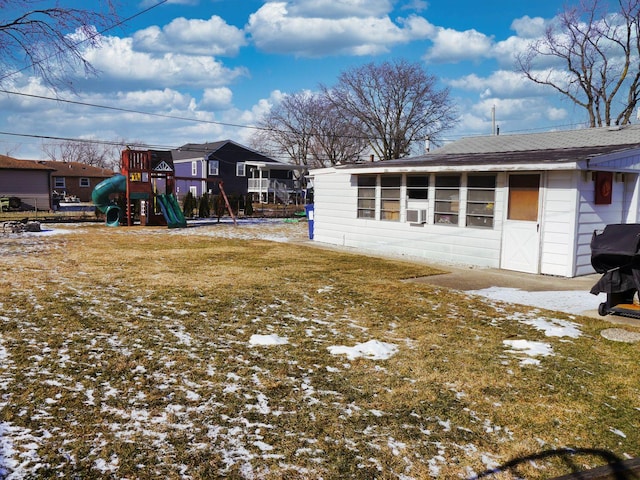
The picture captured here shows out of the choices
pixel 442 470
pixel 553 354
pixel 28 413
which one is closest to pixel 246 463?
pixel 442 470

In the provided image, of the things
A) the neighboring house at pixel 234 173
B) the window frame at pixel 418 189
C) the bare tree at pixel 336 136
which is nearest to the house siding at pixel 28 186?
the neighboring house at pixel 234 173

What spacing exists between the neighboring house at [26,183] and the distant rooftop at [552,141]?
1263 inches

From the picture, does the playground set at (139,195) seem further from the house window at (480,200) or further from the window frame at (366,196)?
the house window at (480,200)

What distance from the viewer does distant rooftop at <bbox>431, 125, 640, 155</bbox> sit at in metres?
14.8

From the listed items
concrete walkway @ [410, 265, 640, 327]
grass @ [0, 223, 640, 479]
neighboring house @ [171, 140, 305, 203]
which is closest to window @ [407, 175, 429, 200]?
concrete walkway @ [410, 265, 640, 327]

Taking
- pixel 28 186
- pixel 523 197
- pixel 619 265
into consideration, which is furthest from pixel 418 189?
pixel 28 186

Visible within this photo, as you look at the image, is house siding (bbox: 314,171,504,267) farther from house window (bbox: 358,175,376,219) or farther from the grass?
the grass

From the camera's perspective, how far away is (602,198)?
1085 cm

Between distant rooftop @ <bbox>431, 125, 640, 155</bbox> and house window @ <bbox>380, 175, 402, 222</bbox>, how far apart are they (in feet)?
15.7

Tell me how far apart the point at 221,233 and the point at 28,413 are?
17420 mm

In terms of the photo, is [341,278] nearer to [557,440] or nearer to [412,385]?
[412,385]

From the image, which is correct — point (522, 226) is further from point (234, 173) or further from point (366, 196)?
point (234, 173)

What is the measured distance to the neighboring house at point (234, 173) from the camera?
4819 cm

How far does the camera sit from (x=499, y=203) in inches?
457
